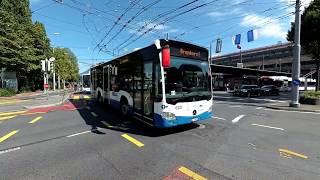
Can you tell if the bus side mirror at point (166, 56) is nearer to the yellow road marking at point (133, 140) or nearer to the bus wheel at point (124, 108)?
the yellow road marking at point (133, 140)

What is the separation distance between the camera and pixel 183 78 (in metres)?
9.22

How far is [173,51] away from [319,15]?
22.6 metres

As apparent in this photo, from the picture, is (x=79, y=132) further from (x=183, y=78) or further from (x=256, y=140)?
(x=256, y=140)

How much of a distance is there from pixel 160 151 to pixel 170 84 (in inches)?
95.3

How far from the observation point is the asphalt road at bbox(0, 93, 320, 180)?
5.74m

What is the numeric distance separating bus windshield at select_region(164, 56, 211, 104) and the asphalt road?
131cm

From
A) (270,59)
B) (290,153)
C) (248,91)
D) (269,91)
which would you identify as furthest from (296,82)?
(270,59)

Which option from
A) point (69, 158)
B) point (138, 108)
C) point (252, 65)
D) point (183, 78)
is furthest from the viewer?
point (252, 65)

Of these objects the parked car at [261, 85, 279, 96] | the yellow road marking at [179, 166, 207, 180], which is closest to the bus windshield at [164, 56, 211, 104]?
the yellow road marking at [179, 166, 207, 180]

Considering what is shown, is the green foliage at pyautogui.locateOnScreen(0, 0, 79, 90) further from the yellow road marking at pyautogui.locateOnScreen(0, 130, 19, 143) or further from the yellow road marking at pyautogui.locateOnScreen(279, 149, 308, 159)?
the yellow road marking at pyautogui.locateOnScreen(279, 149, 308, 159)

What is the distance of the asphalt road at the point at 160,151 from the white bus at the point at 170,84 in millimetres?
669

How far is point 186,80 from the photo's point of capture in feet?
30.6

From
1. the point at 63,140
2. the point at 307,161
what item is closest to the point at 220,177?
the point at 307,161

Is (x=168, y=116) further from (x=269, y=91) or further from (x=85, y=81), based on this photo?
(x=269, y=91)
